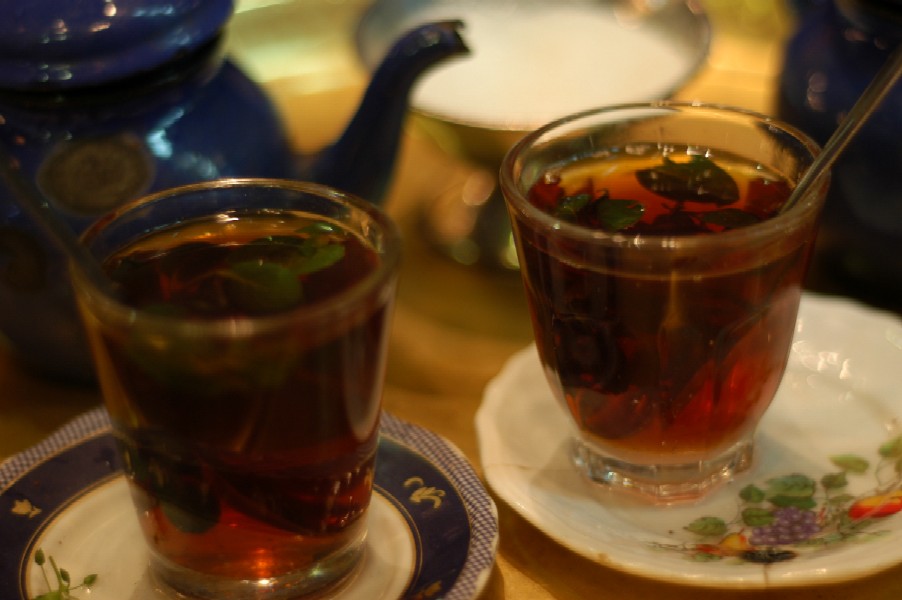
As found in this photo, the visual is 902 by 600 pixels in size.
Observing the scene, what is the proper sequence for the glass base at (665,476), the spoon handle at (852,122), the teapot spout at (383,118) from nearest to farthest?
the spoon handle at (852,122) → the glass base at (665,476) → the teapot spout at (383,118)

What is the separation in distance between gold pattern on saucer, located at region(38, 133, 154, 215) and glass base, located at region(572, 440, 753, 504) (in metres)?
0.41

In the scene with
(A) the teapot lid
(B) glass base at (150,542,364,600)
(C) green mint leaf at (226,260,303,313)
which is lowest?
(B) glass base at (150,542,364,600)

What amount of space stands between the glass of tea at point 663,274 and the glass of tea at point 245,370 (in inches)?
5.4

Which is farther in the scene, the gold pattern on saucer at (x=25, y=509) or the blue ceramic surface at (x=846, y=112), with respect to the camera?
the blue ceramic surface at (x=846, y=112)

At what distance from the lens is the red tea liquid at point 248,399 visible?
57 cm

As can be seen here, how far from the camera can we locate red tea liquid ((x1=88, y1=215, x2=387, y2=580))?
571mm

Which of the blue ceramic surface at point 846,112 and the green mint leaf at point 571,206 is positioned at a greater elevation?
the green mint leaf at point 571,206

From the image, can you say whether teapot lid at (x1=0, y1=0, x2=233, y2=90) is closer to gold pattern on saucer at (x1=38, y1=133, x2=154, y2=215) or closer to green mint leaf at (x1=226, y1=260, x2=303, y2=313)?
gold pattern on saucer at (x1=38, y1=133, x2=154, y2=215)

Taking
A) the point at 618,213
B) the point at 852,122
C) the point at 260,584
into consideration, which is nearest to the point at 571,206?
the point at 618,213

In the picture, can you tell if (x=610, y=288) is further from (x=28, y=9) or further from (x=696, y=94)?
(x=696, y=94)

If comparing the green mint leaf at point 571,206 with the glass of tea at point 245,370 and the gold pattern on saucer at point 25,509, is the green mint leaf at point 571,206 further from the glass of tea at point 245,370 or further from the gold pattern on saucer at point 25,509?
the gold pattern on saucer at point 25,509

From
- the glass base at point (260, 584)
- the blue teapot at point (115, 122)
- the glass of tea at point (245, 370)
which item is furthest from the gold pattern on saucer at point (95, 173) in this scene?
the glass base at point (260, 584)

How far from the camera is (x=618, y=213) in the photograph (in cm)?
72

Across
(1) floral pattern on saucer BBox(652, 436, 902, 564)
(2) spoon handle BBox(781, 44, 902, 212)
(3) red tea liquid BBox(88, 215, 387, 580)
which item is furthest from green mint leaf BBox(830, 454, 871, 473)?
(3) red tea liquid BBox(88, 215, 387, 580)
